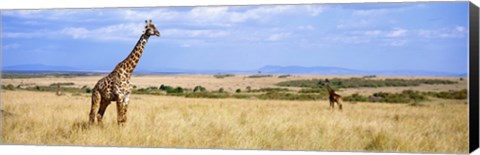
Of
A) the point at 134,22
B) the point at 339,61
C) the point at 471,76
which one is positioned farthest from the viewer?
the point at 134,22

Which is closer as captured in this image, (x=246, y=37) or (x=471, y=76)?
(x=471, y=76)

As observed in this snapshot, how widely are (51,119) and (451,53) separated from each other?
6.11m

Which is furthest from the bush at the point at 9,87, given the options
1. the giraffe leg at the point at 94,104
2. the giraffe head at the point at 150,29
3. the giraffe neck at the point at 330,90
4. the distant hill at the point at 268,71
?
the giraffe neck at the point at 330,90

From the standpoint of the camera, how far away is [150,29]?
1519cm

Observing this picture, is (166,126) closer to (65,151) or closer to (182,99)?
(182,99)

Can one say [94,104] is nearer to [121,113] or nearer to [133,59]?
[121,113]

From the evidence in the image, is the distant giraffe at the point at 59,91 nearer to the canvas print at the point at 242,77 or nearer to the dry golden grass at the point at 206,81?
the canvas print at the point at 242,77

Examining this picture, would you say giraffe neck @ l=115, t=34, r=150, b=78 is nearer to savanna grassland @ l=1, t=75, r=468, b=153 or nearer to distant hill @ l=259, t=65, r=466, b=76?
savanna grassland @ l=1, t=75, r=468, b=153

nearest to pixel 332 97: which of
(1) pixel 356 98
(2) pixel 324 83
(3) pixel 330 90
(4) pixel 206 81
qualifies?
(3) pixel 330 90

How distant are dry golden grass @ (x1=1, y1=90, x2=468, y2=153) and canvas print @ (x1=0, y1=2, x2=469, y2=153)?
2 centimetres

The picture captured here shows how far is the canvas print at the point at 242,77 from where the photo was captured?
45.6ft

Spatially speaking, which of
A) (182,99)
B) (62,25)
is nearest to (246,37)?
(182,99)

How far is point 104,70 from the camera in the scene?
15328 mm

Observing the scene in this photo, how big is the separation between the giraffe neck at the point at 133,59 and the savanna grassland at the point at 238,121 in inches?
7.0
